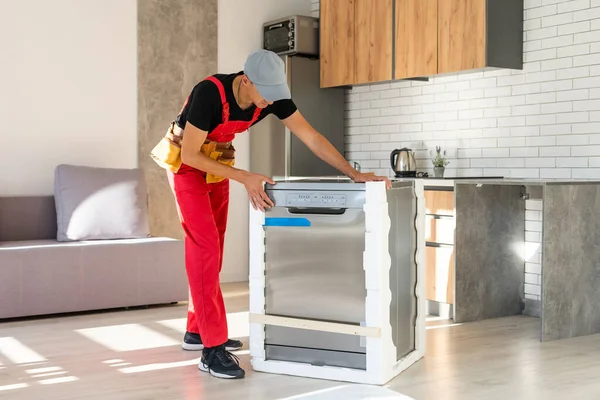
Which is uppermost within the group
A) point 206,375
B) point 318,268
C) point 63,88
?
point 63,88

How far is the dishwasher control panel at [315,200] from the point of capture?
325 cm

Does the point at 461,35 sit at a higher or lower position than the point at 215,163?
higher

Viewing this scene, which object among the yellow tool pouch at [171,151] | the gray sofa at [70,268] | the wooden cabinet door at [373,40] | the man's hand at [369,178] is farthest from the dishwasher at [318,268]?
the wooden cabinet door at [373,40]

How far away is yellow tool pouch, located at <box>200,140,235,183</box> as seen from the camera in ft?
11.7

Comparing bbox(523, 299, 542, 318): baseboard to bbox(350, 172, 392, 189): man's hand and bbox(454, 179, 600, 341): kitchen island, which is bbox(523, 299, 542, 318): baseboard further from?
bbox(350, 172, 392, 189): man's hand

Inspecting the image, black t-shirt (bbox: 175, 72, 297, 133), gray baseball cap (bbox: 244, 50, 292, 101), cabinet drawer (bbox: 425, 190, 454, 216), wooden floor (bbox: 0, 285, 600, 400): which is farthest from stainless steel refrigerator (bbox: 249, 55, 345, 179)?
gray baseball cap (bbox: 244, 50, 292, 101)

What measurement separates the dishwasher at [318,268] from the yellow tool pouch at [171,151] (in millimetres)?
463

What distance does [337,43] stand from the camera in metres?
6.38

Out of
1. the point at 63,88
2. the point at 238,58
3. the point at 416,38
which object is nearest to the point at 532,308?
the point at 416,38

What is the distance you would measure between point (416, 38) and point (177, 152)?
2.65 meters

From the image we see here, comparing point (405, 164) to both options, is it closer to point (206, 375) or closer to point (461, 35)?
point (461, 35)

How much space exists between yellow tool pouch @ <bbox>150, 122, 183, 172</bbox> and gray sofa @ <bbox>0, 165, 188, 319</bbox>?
1.68 m

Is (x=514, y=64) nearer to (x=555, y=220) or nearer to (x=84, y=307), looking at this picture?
(x=555, y=220)

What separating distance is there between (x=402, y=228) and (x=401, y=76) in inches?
98.5
